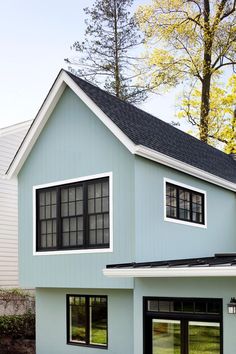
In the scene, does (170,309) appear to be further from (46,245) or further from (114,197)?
(46,245)

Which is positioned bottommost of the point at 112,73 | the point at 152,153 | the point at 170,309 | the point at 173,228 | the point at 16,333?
the point at 16,333

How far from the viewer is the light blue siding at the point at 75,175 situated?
483 inches

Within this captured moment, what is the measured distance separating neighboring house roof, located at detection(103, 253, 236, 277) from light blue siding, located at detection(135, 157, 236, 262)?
1.01m

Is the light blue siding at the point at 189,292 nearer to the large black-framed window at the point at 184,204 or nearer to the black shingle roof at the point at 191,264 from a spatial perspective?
the black shingle roof at the point at 191,264

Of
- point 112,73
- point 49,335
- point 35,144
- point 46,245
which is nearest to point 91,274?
point 46,245

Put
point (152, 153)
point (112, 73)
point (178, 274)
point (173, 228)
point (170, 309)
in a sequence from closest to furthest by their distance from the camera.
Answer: point (178, 274) < point (170, 309) < point (152, 153) < point (173, 228) < point (112, 73)

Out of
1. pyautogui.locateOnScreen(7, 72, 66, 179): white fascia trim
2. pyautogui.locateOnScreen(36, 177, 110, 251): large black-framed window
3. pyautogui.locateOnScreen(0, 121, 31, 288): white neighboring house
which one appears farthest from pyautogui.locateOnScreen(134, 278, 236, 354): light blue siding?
pyautogui.locateOnScreen(0, 121, 31, 288): white neighboring house

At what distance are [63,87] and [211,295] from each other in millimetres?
6553

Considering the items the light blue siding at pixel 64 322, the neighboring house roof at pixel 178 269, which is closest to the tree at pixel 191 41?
the light blue siding at pixel 64 322

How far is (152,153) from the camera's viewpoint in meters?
12.3

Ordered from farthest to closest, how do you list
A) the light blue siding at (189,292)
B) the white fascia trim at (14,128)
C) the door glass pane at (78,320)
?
1. the white fascia trim at (14,128)
2. the door glass pane at (78,320)
3. the light blue siding at (189,292)

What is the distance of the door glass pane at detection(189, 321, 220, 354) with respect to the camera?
10.6 metres

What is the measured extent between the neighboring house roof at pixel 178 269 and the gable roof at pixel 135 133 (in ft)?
8.55

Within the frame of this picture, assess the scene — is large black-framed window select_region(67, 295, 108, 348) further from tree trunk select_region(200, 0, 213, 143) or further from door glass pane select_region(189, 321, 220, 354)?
tree trunk select_region(200, 0, 213, 143)
